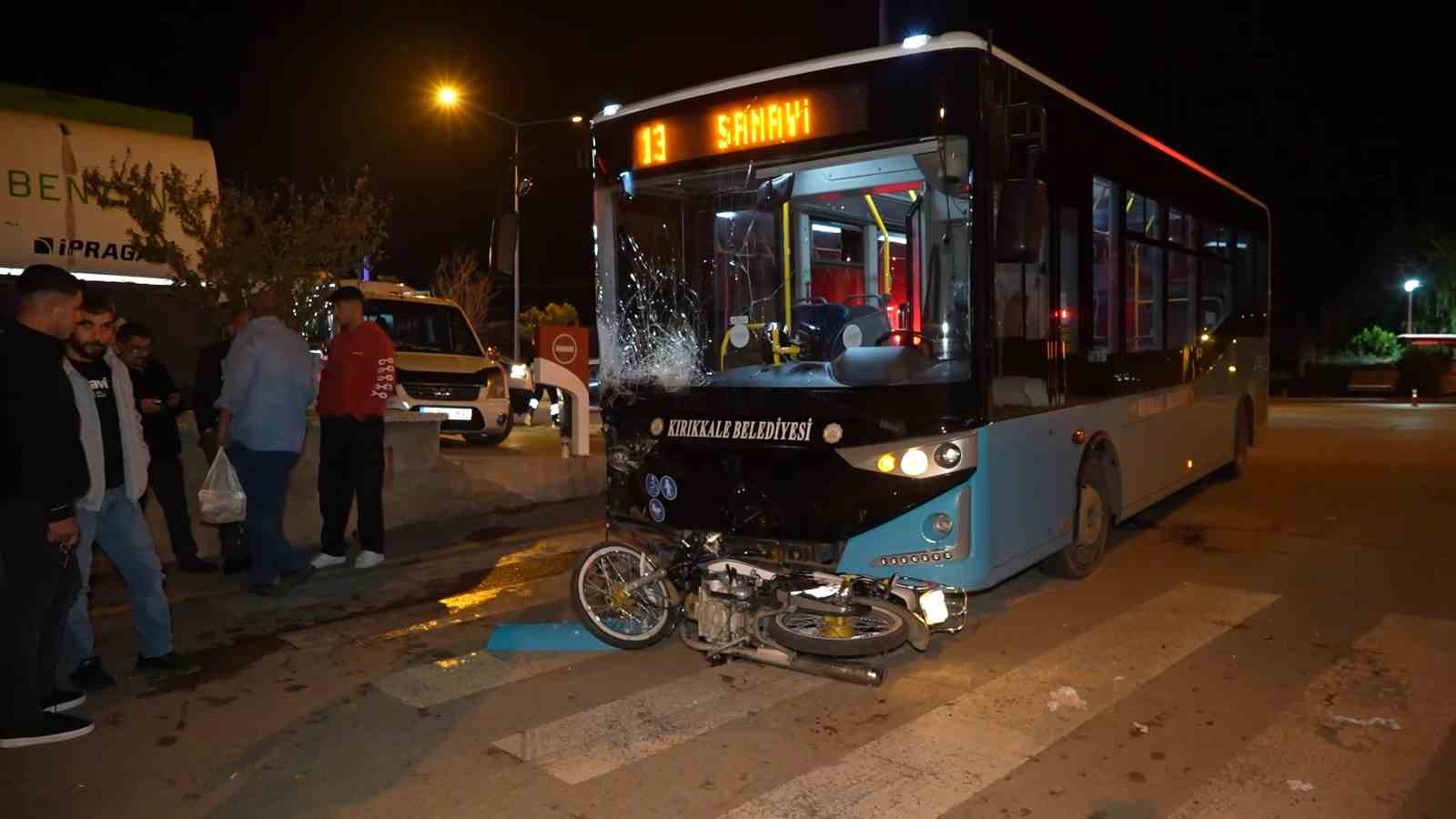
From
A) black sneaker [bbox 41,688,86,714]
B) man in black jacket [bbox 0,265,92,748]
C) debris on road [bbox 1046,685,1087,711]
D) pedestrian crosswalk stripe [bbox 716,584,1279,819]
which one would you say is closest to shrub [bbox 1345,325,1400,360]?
pedestrian crosswalk stripe [bbox 716,584,1279,819]

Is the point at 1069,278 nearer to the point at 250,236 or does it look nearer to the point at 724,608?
the point at 724,608

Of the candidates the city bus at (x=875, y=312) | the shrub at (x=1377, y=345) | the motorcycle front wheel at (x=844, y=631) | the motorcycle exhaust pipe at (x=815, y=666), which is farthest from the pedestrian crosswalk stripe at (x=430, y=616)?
the shrub at (x=1377, y=345)

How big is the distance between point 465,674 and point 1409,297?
52.9 metres

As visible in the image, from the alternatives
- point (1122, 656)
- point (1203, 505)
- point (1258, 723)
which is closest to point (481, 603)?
point (1122, 656)

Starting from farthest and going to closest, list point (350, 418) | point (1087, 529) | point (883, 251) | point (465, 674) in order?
point (350, 418), point (1087, 529), point (883, 251), point (465, 674)

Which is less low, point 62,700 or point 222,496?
point 222,496

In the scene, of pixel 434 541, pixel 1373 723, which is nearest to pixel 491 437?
pixel 434 541

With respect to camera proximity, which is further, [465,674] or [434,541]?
[434,541]

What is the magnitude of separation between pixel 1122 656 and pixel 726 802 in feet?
9.25

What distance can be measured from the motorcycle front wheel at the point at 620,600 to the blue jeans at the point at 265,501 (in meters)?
2.52

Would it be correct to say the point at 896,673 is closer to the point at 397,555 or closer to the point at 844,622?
the point at 844,622

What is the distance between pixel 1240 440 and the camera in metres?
11.9

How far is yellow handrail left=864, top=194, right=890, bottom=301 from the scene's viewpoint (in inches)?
249

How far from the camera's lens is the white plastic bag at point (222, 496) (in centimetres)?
704
